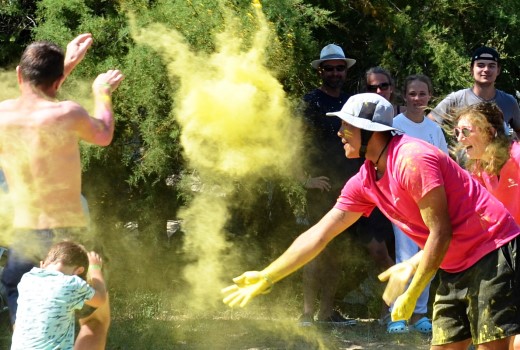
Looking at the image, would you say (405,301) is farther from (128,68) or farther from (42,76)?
(128,68)

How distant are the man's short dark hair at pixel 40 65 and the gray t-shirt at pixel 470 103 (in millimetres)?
3268

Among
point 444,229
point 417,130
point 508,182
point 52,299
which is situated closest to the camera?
point 444,229

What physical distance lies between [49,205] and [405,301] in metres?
1.85

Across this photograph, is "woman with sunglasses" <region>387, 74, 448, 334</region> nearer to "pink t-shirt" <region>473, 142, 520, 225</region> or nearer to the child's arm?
"pink t-shirt" <region>473, 142, 520, 225</region>

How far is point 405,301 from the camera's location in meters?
4.32

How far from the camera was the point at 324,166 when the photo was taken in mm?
7008

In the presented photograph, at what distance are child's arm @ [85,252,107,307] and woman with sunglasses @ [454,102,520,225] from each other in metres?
2.08

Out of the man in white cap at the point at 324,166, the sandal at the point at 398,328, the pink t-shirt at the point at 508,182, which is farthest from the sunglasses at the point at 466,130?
the sandal at the point at 398,328

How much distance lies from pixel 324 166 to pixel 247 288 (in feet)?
8.31

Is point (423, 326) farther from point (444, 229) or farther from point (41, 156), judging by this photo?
point (41, 156)

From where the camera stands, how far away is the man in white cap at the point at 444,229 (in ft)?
13.8

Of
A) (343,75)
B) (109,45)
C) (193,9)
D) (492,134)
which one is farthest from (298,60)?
(492,134)

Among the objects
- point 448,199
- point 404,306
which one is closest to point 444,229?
point 448,199

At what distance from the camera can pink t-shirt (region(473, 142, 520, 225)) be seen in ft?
16.6
